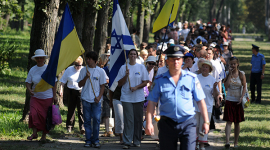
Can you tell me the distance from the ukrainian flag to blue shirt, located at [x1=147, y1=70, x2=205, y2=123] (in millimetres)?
3195

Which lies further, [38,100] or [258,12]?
[258,12]

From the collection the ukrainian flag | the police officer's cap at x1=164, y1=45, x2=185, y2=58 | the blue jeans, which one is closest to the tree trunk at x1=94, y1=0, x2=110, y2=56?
the blue jeans

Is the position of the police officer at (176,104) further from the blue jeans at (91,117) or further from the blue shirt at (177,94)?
the blue jeans at (91,117)

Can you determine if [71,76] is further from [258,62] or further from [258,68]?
[258,68]

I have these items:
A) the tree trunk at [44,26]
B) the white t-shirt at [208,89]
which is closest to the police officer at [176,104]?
the white t-shirt at [208,89]

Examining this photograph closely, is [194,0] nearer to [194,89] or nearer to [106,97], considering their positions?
[106,97]

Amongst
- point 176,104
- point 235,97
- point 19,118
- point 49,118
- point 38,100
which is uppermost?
point 176,104

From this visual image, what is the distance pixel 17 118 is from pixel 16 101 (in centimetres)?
352

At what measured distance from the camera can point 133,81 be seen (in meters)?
8.71

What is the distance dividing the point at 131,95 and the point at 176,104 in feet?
11.0

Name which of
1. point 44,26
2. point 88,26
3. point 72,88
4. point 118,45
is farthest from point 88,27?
point 118,45

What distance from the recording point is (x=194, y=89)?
550 centimetres

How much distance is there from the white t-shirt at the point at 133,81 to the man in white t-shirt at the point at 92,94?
1.43 ft

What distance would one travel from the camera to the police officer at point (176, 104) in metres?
5.39
